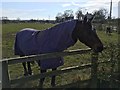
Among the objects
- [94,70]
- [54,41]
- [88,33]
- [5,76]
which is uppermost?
[88,33]

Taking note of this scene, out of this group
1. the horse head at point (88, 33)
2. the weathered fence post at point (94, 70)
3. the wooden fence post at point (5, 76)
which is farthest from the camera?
the weathered fence post at point (94, 70)

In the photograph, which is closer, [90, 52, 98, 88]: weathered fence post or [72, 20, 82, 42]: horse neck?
[72, 20, 82, 42]: horse neck

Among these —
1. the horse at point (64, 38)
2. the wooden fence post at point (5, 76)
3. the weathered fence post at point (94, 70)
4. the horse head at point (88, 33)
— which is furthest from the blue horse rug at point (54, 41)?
the wooden fence post at point (5, 76)

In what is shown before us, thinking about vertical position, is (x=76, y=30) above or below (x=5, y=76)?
above

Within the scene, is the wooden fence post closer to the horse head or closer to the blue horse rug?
the blue horse rug

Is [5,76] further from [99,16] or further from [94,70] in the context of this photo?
[99,16]

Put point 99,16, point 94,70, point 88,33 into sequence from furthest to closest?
point 99,16, point 94,70, point 88,33

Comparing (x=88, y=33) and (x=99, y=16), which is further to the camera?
(x=99, y=16)

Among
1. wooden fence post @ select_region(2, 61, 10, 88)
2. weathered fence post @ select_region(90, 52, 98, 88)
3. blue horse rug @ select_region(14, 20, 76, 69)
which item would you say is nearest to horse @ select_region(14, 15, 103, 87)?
blue horse rug @ select_region(14, 20, 76, 69)

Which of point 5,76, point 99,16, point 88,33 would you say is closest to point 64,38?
point 88,33

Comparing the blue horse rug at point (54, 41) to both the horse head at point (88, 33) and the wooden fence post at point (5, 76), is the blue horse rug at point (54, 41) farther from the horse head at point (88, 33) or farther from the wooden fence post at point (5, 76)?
the wooden fence post at point (5, 76)

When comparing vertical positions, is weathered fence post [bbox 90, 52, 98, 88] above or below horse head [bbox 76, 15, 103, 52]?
below

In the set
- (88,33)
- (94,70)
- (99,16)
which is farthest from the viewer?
(99,16)

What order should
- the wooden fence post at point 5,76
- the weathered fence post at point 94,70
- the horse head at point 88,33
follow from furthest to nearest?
the weathered fence post at point 94,70 < the horse head at point 88,33 < the wooden fence post at point 5,76
